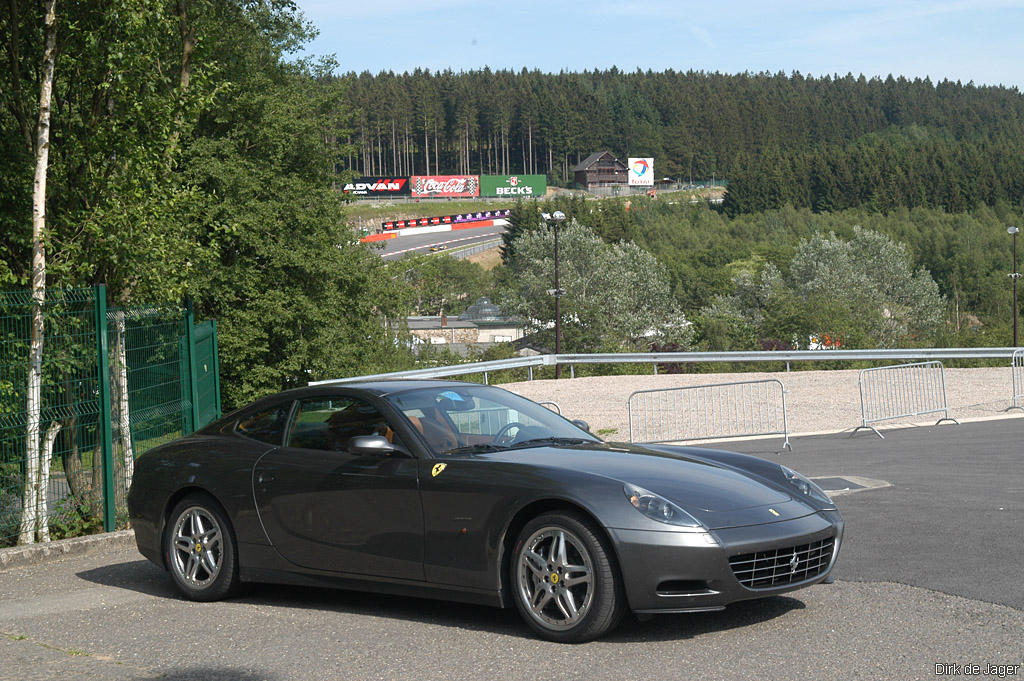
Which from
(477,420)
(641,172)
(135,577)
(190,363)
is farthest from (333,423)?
(641,172)

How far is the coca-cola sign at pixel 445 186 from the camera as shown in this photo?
541 feet

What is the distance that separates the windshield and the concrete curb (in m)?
3.40

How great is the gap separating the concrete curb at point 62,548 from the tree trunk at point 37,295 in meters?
0.54

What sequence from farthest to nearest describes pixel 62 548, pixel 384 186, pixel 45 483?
pixel 384 186 → pixel 45 483 → pixel 62 548

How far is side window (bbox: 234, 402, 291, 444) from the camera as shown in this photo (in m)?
6.80

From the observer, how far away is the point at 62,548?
860 cm

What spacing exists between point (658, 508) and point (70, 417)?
6.07 m

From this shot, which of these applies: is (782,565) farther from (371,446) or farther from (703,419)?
(703,419)

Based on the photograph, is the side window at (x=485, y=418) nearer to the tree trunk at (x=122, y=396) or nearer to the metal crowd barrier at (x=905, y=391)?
the tree trunk at (x=122, y=396)

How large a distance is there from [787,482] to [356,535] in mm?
2508

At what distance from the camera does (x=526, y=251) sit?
8831 centimetres

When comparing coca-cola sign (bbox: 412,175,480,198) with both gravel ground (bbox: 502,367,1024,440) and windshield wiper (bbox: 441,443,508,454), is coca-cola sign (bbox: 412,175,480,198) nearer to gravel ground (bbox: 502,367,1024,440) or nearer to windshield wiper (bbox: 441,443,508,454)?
gravel ground (bbox: 502,367,1024,440)

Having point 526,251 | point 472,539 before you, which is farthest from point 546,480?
point 526,251

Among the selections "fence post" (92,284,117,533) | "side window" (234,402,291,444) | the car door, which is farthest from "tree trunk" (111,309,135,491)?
the car door
